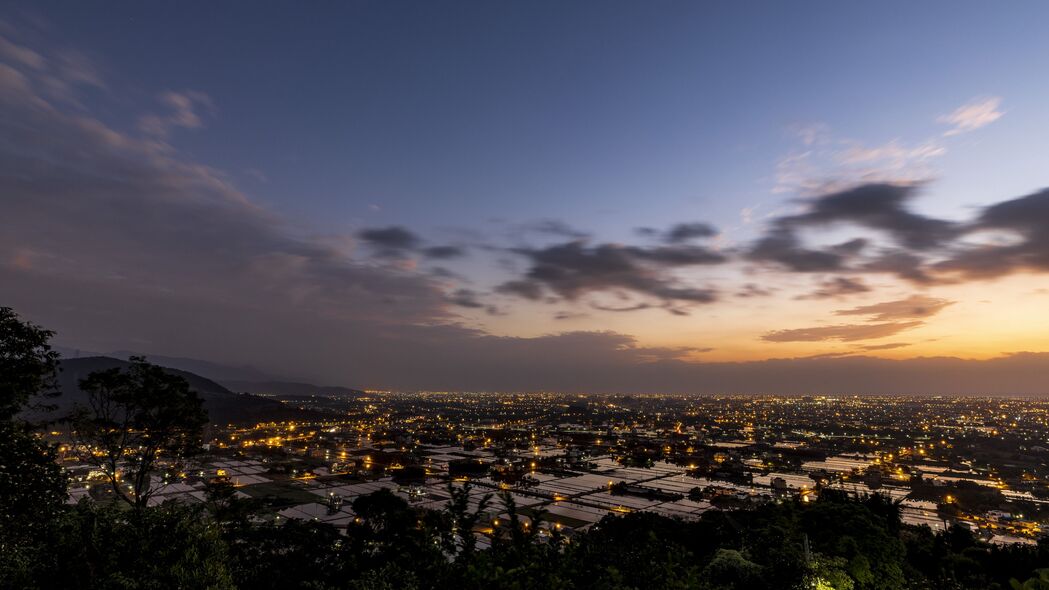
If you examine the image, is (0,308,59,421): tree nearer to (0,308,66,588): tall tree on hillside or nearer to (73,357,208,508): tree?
(0,308,66,588): tall tree on hillside

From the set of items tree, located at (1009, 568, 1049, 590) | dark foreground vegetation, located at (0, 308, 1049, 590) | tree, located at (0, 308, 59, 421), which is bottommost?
dark foreground vegetation, located at (0, 308, 1049, 590)

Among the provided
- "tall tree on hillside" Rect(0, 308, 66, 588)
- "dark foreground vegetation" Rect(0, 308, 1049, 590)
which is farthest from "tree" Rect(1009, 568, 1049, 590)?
"tall tree on hillside" Rect(0, 308, 66, 588)

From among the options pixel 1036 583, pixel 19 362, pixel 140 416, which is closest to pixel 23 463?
pixel 19 362

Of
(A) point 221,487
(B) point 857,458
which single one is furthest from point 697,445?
(A) point 221,487

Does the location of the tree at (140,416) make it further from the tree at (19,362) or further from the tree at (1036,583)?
the tree at (1036,583)

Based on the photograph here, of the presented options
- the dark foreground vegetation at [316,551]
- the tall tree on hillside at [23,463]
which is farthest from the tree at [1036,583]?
the tall tree on hillside at [23,463]

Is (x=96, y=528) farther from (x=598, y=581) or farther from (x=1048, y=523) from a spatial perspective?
(x=1048, y=523)
